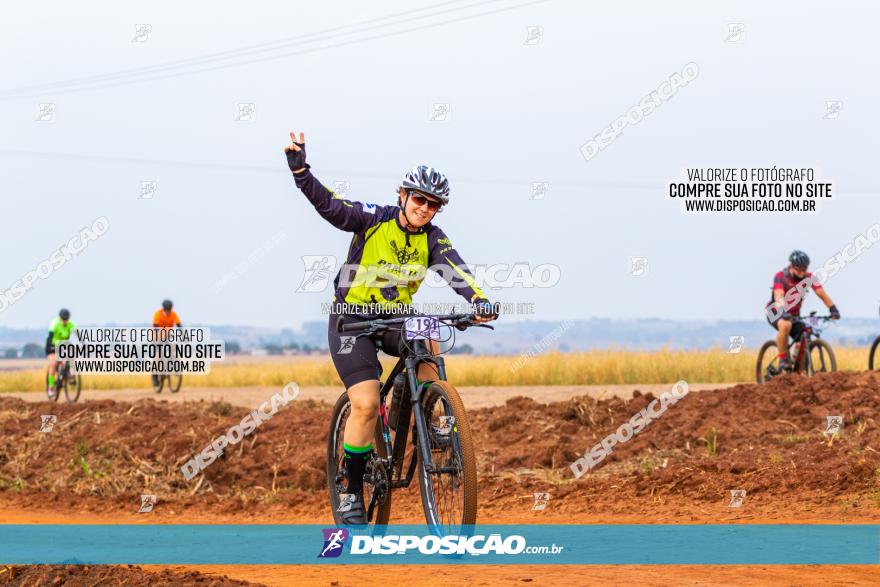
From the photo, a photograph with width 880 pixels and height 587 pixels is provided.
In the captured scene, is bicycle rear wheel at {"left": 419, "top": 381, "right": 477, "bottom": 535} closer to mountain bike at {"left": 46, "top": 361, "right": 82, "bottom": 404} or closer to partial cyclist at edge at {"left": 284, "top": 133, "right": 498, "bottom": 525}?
partial cyclist at edge at {"left": 284, "top": 133, "right": 498, "bottom": 525}

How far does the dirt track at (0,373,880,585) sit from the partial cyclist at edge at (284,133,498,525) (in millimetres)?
3184

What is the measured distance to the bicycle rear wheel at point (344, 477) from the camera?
25.6 ft

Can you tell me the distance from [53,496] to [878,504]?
29.0 feet

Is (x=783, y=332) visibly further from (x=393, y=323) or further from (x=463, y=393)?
(x=393, y=323)

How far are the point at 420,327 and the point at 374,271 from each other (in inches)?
25.4

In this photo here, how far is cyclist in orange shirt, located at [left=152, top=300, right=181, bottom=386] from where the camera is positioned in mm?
26484

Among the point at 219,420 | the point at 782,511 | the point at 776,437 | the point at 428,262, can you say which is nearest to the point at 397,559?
the point at 428,262

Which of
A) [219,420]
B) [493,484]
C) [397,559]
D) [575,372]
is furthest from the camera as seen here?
[575,372]

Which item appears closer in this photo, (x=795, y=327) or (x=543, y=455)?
(x=543, y=455)

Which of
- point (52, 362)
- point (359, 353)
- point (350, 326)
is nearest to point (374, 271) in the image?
point (350, 326)

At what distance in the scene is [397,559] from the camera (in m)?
7.50

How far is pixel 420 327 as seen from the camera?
23.9ft

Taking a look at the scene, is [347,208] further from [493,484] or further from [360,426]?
[493,484]

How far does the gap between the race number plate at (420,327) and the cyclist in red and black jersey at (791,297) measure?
11.3 metres
